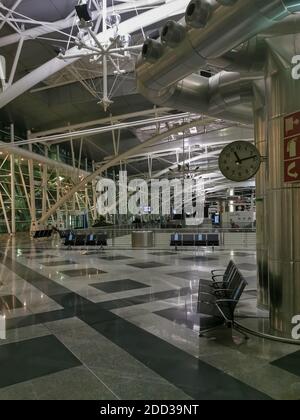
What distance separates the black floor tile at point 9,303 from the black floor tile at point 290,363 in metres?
5.11

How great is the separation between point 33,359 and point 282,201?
13.6 feet

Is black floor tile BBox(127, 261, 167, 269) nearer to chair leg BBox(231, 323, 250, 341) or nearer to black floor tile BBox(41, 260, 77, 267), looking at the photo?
black floor tile BBox(41, 260, 77, 267)

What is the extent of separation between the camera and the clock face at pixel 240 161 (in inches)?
229

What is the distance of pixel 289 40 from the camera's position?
5043mm

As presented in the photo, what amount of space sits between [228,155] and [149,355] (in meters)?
3.69

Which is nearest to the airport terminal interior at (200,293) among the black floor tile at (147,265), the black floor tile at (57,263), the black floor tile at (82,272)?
the black floor tile at (82,272)

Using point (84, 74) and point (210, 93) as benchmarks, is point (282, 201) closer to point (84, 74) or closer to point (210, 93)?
point (210, 93)

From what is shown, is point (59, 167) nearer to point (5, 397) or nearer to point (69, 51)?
point (69, 51)

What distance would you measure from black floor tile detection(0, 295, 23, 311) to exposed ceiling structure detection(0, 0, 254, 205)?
5.17 meters

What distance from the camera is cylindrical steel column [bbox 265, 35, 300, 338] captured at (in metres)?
5.00

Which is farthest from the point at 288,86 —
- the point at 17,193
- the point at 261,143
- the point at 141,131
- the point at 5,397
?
the point at 17,193

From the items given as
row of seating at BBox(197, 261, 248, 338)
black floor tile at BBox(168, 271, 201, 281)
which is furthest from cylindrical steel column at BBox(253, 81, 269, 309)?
black floor tile at BBox(168, 271, 201, 281)

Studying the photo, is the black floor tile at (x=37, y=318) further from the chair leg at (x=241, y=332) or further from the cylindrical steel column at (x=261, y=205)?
the cylindrical steel column at (x=261, y=205)
